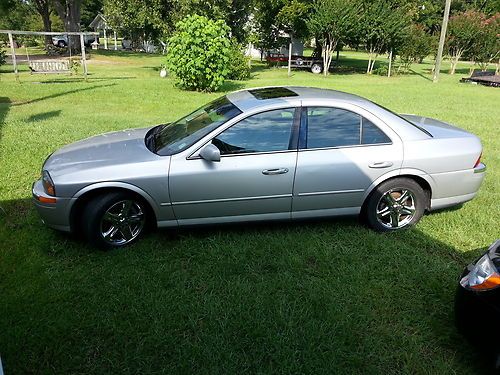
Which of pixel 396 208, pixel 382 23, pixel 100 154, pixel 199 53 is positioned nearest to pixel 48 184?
pixel 100 154

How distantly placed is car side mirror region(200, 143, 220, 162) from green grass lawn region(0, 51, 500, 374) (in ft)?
2.71

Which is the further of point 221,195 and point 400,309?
point 221,195

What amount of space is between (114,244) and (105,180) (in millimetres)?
657

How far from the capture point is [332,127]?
4004mm

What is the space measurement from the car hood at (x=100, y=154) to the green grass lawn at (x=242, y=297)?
775 millimetres

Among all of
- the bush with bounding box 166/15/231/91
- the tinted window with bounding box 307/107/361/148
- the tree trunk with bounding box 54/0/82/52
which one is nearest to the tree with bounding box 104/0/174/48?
the bush with bounding box 166/15/231/91

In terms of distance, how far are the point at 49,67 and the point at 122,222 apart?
48.2 ft

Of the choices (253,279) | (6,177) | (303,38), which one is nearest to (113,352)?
(253,279)

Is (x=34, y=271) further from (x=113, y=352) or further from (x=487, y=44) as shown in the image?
(x=487, y=44)

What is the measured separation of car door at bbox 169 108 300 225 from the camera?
3.72 m

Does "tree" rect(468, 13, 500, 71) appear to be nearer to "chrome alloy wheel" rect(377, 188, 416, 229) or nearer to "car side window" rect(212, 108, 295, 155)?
"chrome alloy wheel" rect(377, 188, 416, 229)

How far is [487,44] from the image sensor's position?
2455 centimetres

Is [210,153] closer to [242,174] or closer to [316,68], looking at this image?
[242,174]

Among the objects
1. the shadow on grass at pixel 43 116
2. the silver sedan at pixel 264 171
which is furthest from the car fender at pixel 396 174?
the shadow on grass at pixel 43 116
